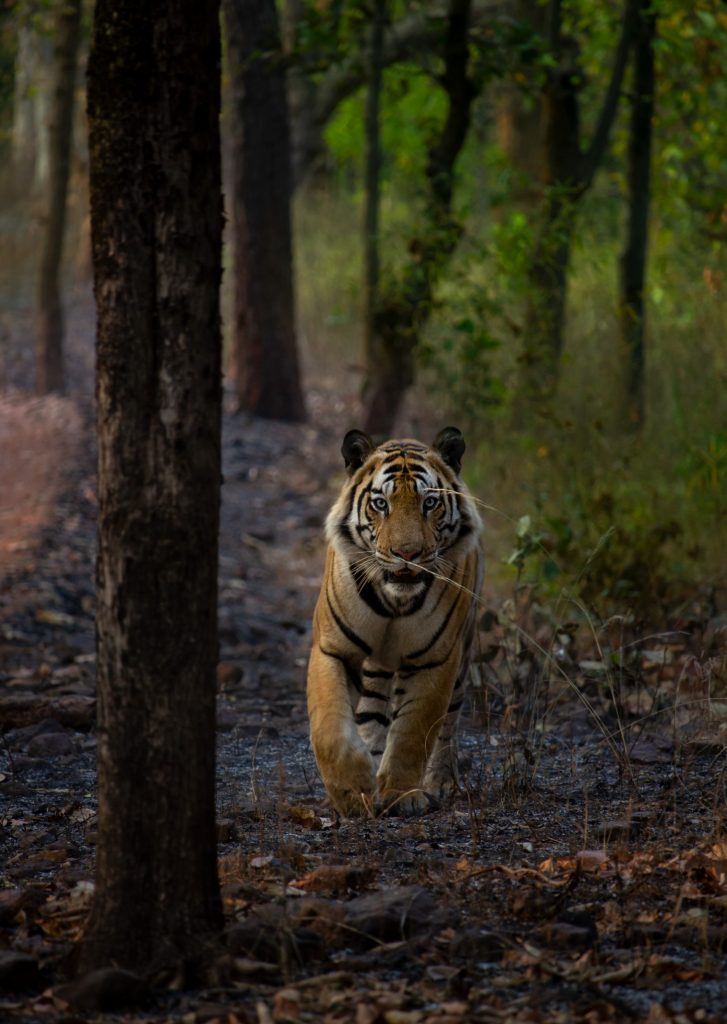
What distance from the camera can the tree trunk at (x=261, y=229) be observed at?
49.7 ft

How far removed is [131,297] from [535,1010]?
1866mm

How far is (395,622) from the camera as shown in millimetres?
5598

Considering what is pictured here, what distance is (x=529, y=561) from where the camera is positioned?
29.8 ft

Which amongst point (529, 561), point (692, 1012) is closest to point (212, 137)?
point (692, 1012)

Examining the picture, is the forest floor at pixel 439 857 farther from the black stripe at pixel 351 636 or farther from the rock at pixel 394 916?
the black stripe at pixel 351 636

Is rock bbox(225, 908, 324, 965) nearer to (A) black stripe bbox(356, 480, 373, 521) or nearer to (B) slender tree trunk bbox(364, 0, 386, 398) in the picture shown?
(A) black stripe bbox(356, 480, 373, 521)

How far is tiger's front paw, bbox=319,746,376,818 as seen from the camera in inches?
206

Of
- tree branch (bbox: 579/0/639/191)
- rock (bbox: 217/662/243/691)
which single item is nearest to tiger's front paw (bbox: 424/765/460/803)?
rock (bbox: 217/662/243/691)

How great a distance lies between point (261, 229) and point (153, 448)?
12.3m

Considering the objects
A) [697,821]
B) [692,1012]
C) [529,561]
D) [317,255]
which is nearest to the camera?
[692,1012]

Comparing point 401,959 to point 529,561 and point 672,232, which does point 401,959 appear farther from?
point 672,232

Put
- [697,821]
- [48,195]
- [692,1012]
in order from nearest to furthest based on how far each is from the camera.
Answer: [692,1012]
[697,821]
[48,195]

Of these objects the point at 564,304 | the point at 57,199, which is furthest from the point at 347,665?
the point at 57,199

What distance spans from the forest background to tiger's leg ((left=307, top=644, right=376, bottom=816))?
3.55 feet
